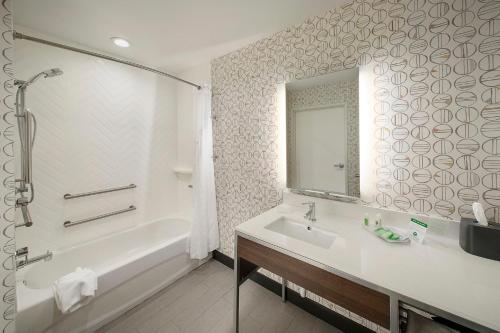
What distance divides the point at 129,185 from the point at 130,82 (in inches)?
46.8

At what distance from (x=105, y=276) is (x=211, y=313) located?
2.83 feet

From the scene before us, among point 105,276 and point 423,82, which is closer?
Answer: point 423,82

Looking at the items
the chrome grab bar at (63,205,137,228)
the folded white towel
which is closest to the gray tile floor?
the folded white towel

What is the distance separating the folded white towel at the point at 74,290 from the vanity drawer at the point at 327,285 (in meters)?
1.11

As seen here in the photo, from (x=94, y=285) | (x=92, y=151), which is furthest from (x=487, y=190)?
(x=92, y=151)

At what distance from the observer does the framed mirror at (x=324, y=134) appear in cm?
137

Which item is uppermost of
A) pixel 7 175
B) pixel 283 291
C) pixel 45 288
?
pixel 7 175

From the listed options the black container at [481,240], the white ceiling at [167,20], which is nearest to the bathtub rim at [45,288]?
the white ceiling at [167,20]

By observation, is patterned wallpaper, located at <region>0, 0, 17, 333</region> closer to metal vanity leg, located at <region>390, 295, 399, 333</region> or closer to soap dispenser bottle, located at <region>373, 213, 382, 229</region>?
metal vanity leg, located at <region>390, 295, 399, 333</region>

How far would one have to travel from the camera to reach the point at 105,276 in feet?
4.88

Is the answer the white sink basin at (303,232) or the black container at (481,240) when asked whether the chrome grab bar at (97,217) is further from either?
the black container at (481,240)

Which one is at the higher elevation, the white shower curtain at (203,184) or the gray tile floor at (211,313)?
the white shower curtain at (203,184)

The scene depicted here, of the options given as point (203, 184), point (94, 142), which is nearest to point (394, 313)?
point (203, 184)

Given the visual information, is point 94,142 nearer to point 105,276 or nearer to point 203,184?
point 203,184
